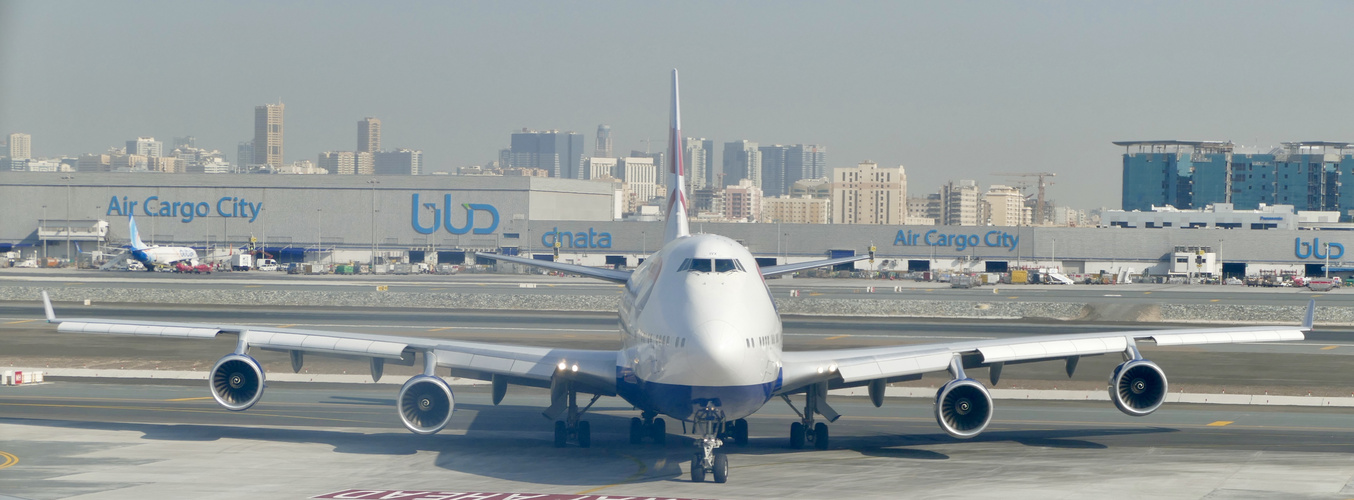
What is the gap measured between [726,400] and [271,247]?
561 feet

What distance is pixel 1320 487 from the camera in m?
24.2

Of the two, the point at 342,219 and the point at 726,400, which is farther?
the point at 342,219

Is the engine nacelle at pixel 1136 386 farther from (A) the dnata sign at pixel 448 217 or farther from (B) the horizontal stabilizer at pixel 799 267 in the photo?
(A) the dnata sign at pixel 448 217

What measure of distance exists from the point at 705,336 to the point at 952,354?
779 centimetres

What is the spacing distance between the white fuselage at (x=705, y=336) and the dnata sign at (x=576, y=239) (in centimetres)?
14476

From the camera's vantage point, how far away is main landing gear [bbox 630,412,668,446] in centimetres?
3019

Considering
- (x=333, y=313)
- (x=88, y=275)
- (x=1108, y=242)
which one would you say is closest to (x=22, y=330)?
(x=333, y=313)

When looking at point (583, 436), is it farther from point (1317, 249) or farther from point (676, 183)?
point (1317, 249)

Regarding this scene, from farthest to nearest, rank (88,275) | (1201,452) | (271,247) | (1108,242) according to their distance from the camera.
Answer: (271,247) < (1108,242) < (88,275) < (1201,452)

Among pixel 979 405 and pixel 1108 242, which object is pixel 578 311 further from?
pixel 1108 242

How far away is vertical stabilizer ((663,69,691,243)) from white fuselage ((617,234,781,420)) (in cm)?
946

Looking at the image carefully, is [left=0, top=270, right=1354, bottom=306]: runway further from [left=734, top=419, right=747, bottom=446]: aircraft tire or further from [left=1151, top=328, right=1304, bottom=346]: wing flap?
[left=734, top=419, right=747, bottom=446]: aircraft tire

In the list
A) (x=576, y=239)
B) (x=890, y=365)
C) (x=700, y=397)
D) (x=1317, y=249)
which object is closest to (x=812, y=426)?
(x=890, y=365)

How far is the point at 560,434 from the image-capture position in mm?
29188
